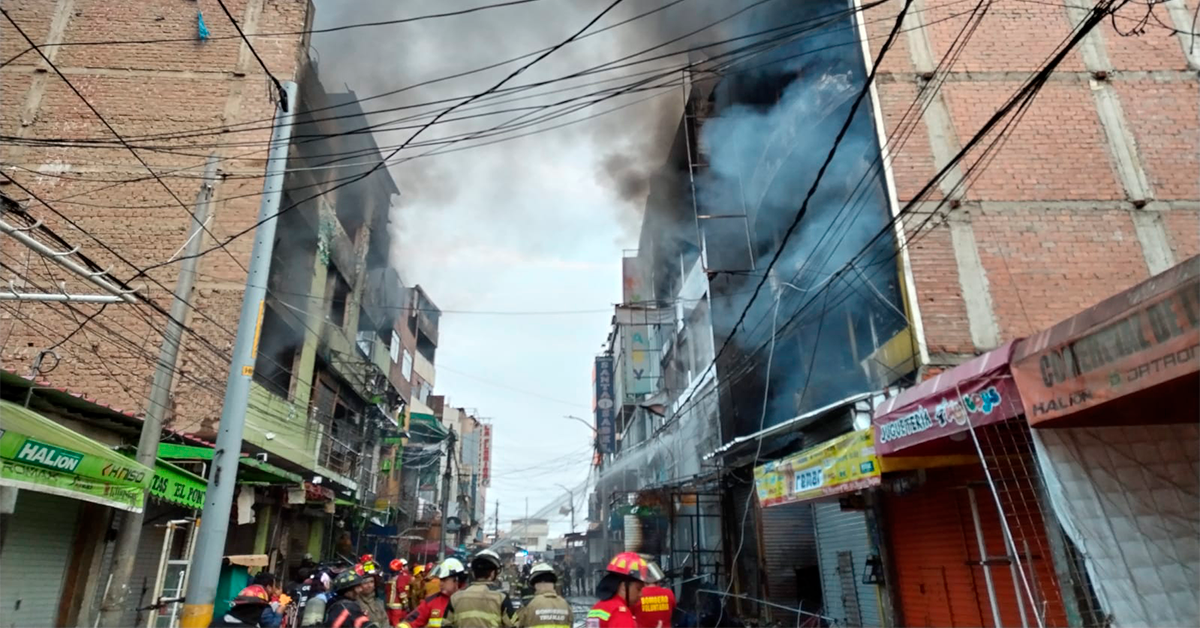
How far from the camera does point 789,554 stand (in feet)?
40.4

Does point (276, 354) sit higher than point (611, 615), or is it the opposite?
point (276, 354)

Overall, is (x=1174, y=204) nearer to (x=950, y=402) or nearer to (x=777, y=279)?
(x=777, y=279)

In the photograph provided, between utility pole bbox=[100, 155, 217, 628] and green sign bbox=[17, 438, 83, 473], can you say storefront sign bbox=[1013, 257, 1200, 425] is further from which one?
utility pole bbox=[100, 155, 217, 628]

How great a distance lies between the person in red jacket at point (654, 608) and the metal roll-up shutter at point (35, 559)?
762 centimetres

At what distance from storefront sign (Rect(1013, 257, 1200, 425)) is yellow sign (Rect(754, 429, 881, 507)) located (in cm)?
242

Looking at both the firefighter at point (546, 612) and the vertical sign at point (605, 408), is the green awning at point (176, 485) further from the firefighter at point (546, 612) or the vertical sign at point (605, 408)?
the vertical sign at point (605, 408)

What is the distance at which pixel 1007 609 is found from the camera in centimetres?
667

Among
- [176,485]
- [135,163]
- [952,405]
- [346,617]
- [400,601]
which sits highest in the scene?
[135,163]

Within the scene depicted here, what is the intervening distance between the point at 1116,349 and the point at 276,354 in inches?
673

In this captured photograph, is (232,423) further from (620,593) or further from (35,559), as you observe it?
(35,559)

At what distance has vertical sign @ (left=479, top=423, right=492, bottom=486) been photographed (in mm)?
60744

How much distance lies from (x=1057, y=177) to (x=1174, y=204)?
1.68 m

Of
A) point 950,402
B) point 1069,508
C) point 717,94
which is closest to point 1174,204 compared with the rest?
point 950,402

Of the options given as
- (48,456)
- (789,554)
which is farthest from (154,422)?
(789,554)
